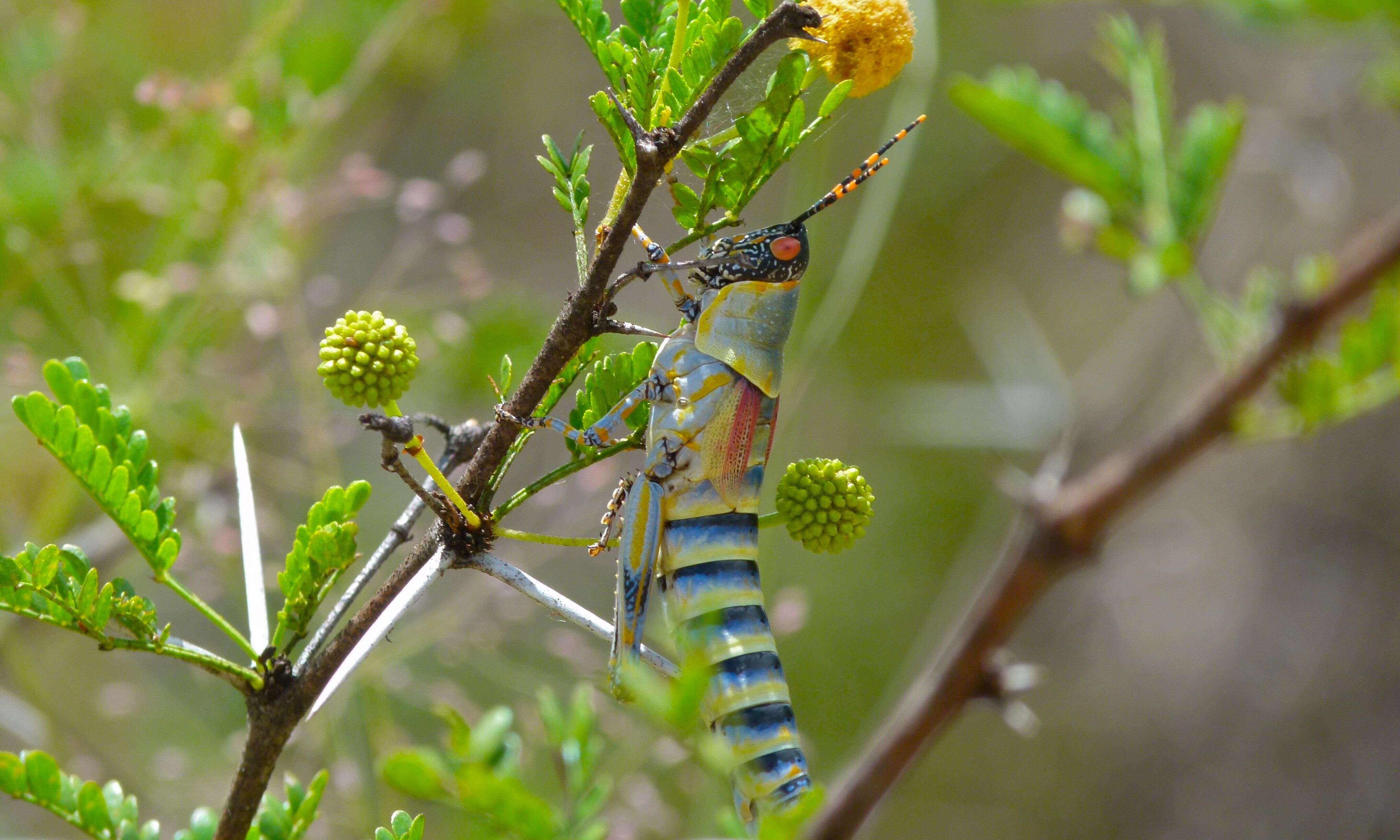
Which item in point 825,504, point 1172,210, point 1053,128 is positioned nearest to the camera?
point 825,504

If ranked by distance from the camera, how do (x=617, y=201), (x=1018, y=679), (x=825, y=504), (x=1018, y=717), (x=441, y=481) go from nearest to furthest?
(x=441, y=481)
(x=617, y=201)
(x=825, y=504)
(x=1018, y=717)
(x=1018, y=679)

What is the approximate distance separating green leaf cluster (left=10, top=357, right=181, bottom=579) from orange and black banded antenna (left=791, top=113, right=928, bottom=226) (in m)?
1.15

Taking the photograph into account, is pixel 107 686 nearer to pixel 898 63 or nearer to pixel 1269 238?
pixel 898 63

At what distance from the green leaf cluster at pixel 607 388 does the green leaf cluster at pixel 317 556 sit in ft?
1.20

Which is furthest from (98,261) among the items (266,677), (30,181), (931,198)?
(931,198)

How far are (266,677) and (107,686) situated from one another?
2802 mm

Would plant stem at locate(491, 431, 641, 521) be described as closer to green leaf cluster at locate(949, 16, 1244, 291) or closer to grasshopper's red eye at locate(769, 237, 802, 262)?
grasshopper's red eye at locate(769, 237, 802, 262)

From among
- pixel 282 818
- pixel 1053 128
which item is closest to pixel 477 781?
pixel 282 818

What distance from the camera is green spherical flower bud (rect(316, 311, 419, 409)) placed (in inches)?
50.7

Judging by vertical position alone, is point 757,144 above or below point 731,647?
above

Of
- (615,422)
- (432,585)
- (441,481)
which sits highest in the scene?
(615,422)

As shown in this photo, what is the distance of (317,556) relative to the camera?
48.9 inches

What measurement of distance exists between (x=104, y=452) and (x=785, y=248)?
1.19 meters

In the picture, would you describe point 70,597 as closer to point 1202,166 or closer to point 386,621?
point 386,621
